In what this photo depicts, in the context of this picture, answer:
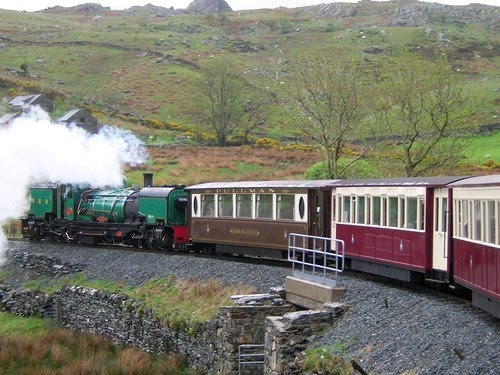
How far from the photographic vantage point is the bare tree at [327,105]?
4106cm

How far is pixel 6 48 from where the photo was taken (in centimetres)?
13312

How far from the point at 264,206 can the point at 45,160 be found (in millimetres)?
13256

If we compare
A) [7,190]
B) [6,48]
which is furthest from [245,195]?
[6,48]

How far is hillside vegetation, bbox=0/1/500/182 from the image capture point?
88625 millimetres

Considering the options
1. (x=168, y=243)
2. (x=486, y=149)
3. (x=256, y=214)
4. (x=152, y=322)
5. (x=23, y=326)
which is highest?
(x=486, y=149)

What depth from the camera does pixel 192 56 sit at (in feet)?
451

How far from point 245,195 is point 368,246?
21.4ft

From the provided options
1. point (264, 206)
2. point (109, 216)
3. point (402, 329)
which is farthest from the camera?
point (109, 216)

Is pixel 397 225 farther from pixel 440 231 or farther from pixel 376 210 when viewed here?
pixel 440 231

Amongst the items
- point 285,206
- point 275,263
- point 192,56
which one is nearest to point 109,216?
point 275,263

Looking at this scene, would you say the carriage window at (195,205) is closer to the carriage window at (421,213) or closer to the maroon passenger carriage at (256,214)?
the maroon passenger carriage at (256,214)

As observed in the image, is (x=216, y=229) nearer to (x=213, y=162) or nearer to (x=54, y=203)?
(x=54, y=203)

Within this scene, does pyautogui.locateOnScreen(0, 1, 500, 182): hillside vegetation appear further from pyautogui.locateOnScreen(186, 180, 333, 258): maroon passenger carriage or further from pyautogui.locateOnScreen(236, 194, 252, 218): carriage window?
pyautogui.locateOnScreen(236, 194, 252, 218): carriage window

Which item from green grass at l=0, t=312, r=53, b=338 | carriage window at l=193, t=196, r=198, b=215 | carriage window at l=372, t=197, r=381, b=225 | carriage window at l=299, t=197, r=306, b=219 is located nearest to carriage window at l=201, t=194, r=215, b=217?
carriage window at l=193, t=196, r=198, b=215
